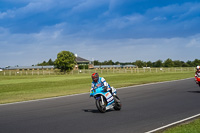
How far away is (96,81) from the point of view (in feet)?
35.4

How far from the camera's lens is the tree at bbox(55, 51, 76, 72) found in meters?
93.5

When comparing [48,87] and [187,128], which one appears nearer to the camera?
[187,128]

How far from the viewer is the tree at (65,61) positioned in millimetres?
93494

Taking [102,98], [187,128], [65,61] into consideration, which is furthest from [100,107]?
[65,61]

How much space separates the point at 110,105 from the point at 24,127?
12.1 ft

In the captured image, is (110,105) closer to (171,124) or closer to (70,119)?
(70,119)

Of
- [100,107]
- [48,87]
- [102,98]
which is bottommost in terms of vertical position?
[48,87]

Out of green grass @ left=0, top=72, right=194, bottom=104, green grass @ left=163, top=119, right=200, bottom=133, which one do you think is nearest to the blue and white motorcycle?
green grass @ left=163, top=119, right=200, bottom=133

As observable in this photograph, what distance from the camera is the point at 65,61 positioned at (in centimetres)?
9281

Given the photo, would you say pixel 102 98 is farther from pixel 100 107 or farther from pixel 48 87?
pixel 48 87

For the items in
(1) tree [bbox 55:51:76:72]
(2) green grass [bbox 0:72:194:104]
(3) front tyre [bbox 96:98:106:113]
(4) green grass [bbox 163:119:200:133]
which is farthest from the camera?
(1) tree [bbox 55:51:76:72]

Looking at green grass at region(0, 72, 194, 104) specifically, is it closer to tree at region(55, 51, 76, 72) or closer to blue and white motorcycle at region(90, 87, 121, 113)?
blue and white motorcycle at region(90, 87, 121, 113)

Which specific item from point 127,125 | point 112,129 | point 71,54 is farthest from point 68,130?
point 71,54

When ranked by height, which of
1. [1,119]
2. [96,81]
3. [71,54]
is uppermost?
[71,54]
